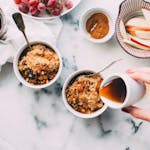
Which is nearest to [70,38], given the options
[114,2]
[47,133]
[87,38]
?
[87,38]

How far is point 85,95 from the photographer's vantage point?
127 centimetres

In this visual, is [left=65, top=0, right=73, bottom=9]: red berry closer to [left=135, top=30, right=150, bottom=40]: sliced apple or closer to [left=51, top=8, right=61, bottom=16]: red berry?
[left=51, top=8, right=61, bottom=16]: red berry

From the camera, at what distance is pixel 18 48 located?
1340 mm

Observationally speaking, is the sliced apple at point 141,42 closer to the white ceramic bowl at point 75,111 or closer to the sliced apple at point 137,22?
the sliced apple at point 137,22

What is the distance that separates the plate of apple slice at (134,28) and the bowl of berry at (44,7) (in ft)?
0.48

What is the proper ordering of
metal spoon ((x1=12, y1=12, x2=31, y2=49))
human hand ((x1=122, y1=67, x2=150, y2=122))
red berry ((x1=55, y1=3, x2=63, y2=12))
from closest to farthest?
human hand ((x1=122, y1=67, x2=150, y2=122)), metal spoon ((x1=12, y1=12, x2=31, y2=49)), red berry ((x1=55, y1=3, x2=63, y2=12))

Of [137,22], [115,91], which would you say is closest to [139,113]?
[115,91]

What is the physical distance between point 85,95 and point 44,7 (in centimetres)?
29

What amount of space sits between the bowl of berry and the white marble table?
112mm

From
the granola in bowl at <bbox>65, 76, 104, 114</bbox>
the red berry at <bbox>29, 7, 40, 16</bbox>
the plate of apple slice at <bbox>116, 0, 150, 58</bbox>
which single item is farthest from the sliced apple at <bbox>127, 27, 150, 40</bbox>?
the red berry at <bbox>29, 7, 40, 16</bbox>

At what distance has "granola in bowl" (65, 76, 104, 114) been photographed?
4.17 ft

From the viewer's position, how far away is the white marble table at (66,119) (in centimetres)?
133

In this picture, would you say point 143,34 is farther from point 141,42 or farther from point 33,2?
point 33,2

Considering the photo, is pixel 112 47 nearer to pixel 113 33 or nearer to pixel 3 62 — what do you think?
pixel 113 33
